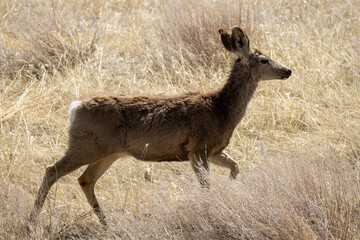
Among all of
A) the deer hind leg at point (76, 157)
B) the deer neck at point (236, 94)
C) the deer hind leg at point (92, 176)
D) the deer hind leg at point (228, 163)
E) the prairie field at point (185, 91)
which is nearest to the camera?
the prairie field at point (185, 91)

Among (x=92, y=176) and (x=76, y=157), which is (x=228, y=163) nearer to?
(x=92, y=176)

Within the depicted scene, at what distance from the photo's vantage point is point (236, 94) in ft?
21.2

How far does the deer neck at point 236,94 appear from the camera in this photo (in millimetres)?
6297

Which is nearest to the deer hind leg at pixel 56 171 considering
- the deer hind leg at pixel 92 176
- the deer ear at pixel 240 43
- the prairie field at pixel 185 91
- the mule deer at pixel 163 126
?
the mule deer at pixel 163 126

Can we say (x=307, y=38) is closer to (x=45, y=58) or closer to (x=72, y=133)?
(x=45, y=58)

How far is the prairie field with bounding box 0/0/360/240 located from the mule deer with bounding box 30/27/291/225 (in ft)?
0.87

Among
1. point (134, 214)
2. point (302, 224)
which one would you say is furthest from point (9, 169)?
point (302, 224)

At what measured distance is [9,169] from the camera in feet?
21.0

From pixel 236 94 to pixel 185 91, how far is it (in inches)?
79.7

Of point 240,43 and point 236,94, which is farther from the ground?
point 240,43

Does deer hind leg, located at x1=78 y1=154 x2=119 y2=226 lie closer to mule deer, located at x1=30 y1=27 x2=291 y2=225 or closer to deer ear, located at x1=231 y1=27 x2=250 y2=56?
mule deer, located at x1=30 y1=27 x2=291 y2=225

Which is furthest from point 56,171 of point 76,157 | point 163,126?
point 163,126

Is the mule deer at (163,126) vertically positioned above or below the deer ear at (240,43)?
below

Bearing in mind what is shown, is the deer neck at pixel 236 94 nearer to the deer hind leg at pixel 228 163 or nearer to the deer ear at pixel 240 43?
the deer ear at pixel 240 43
